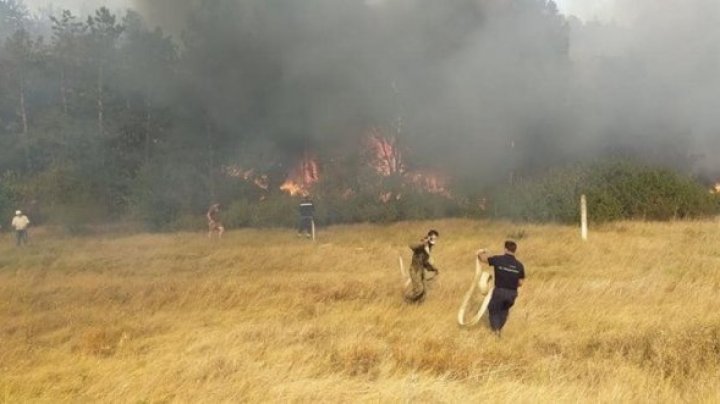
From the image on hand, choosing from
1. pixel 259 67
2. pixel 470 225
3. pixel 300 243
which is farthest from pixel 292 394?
pixel 259 67

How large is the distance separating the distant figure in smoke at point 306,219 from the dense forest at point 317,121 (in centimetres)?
373

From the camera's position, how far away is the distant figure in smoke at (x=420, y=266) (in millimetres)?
8789

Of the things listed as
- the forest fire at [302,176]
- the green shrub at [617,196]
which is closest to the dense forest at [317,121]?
the forest fire at [302,176]

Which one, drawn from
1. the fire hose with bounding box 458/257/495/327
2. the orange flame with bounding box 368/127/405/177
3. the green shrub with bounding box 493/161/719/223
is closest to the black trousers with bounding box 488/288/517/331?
the fire hose with bounding box 458/257/495/327

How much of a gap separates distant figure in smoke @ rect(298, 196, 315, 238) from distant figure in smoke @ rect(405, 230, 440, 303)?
888 centimetres

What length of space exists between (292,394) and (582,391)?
2530 mm

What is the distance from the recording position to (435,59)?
26.8m

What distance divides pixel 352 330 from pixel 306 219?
436 inches

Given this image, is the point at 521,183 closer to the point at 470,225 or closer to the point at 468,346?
the point at 470,225

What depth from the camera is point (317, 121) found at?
27812 mm

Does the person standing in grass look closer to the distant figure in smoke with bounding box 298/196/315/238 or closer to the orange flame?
the distant figure in smoke with bounding box 298/196/315/238

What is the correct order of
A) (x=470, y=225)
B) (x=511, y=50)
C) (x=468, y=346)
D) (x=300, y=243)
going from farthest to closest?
(x=511, y=50) < (x=470, y=225) < (x=300, y=243) < (x=468, y=346)

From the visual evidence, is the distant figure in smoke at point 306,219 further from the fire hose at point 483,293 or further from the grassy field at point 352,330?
the fire hose at point 483,293

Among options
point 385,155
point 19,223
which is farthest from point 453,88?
point 19,223
